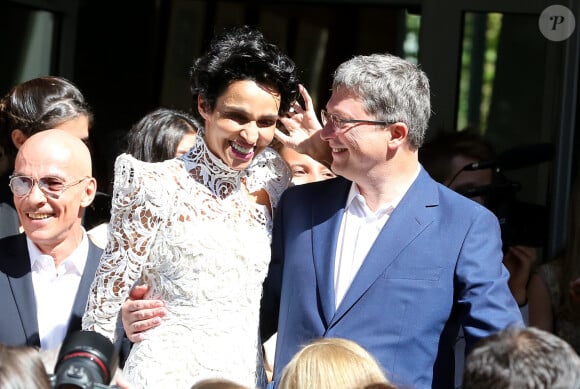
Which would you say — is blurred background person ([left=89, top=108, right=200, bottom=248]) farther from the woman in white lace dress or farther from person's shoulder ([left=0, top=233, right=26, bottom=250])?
the woman in white lace dress

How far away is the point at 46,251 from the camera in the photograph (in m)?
3.71

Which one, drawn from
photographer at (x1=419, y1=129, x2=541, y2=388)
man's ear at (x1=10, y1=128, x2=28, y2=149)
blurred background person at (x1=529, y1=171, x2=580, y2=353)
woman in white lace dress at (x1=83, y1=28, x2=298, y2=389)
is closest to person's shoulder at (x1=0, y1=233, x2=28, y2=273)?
woman in white lace dress at (x1=83, y1=28, x2=298, y2=389)

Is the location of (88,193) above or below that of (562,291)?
above

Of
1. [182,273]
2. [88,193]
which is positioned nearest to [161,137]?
[88,193]

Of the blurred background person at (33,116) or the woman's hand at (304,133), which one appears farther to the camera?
the blurred background person at (33,116)

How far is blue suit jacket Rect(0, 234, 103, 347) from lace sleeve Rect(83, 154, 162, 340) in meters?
0.24

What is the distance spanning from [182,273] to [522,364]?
1301 mm

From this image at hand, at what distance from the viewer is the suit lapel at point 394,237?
3.35 metres

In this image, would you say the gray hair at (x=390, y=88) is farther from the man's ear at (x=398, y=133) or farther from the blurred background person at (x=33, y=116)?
the blurred background person at (x=33, y=116)

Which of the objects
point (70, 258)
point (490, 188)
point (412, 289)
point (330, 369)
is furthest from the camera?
point (490, 188)

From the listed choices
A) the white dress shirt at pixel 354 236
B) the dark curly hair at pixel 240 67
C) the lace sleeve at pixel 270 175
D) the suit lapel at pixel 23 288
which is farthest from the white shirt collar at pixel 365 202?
the suit lapel at pixel 23 288

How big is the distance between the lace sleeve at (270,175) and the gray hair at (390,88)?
415 millimetres

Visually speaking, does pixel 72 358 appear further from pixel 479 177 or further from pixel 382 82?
pixel 479 177

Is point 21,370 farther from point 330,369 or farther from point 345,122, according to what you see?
point 345,122
